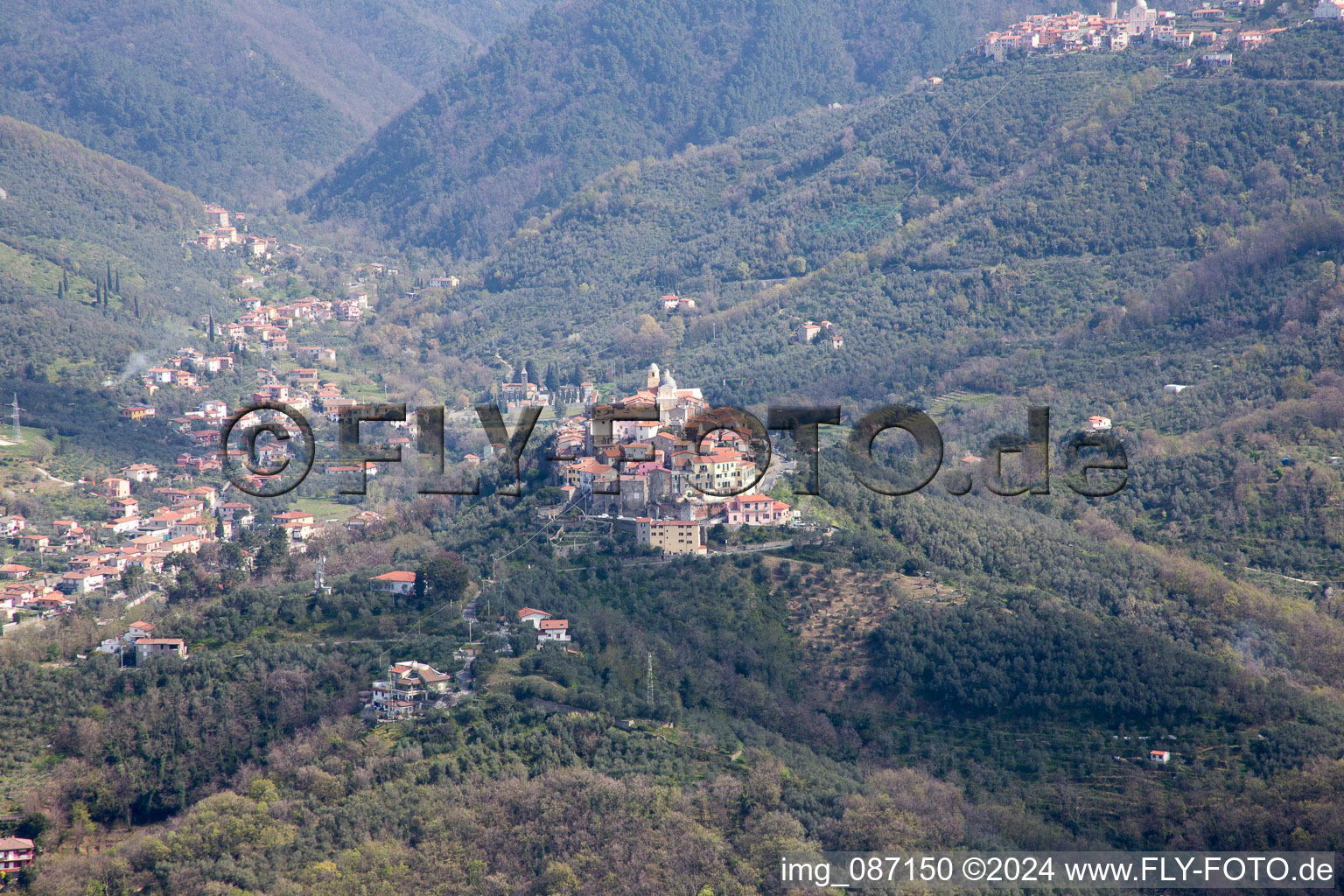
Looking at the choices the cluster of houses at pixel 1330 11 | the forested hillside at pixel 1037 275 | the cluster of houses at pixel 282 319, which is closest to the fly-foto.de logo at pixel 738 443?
the forested hillside at pixel 1037 275

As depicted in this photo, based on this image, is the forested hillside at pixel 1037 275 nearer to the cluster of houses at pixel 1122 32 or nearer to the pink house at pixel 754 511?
the cluster of houses at pixel 1122 32

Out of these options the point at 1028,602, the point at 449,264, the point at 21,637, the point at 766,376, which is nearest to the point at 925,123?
the point at 766,376

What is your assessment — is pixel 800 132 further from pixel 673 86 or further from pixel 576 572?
pixel 576 572

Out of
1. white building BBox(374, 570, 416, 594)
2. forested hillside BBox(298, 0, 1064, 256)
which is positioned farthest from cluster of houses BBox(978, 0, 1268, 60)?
white building BBox(374, 570, 416, 594)

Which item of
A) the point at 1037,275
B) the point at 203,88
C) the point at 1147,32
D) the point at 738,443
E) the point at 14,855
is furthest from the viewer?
the point at 203,88

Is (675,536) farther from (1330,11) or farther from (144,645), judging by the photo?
(1330,11)

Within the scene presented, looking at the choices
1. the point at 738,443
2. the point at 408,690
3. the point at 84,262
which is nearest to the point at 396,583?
the point at 408,690
